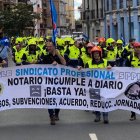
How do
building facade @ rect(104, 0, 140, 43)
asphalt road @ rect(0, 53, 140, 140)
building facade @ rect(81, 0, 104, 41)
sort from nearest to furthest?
asphalt road @ rect(0, 53, 140, 140) < building facade @ rect(104, 0, 140, 43) < building facade @ rect(81, 0, 104, 41)

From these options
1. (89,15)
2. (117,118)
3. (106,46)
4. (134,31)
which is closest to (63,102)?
(117,118)

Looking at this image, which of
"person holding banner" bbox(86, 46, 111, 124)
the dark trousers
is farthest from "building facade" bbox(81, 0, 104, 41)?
"person holding banner" bbox(86, 46, 111, 124)

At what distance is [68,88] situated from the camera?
1215cm

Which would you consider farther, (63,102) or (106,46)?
(106,46)

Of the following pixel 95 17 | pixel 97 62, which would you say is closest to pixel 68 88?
pixel 97 62

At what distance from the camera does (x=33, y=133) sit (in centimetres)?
1080

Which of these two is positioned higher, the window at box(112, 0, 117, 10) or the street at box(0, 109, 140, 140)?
the window at box(112, 0, 117, 10)

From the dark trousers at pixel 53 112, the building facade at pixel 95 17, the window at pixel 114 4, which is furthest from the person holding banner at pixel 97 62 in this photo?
the building facade at pixel 95 17

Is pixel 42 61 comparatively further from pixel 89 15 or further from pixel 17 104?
pixel 89 15

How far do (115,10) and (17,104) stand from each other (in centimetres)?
4575

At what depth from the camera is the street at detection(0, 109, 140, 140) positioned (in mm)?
10383

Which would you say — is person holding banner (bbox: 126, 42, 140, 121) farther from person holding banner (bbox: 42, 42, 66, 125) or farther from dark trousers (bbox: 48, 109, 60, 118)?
dark trousers (bbox: 48, 109, 60, 118)

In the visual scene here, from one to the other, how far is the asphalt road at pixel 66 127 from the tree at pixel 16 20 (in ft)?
146

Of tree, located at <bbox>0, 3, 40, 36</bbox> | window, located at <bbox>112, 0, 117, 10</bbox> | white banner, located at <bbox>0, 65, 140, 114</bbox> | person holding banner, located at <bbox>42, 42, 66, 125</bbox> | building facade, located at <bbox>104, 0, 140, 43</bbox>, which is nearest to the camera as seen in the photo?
white banner, located at <bbox>0, 65, 140, 114</bbox>
